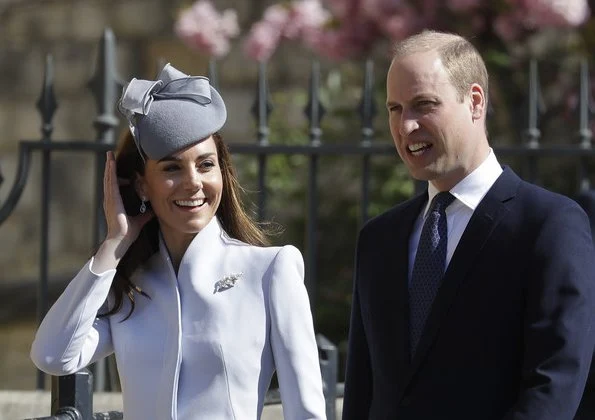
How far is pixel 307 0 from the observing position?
23.7 ft

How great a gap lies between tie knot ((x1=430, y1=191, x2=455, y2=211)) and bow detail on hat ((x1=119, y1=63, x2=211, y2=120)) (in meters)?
0.50

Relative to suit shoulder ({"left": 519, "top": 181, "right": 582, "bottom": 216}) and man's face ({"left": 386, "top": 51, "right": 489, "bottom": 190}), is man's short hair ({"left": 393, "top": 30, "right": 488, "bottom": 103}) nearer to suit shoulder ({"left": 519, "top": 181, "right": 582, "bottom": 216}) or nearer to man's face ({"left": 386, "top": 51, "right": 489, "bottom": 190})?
man's face ({"left": 386, "top": 51, "right": 489, "bottom": 190})

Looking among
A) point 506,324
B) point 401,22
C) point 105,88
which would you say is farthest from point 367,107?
point 506,324

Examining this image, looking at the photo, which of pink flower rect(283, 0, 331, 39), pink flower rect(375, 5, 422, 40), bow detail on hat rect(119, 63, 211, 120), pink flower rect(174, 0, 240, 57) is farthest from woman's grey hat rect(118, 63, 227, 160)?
pink flower rect(174, 0, 240, 57)

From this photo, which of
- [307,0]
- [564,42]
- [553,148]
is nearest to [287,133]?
[307,0]

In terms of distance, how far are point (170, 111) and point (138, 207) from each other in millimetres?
218

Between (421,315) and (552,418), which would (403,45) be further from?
(552,418)

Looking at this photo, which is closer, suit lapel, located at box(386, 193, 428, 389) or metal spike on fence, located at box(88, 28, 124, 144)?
suit lapel, located at box(386, 193, 428, 389)

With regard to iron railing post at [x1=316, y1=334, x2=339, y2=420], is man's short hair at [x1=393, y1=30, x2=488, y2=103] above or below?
above

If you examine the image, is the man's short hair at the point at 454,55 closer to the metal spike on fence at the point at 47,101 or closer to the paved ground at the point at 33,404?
the paved ground at the point at 33,404

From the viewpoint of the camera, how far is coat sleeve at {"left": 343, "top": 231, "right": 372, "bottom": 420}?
10.7ft

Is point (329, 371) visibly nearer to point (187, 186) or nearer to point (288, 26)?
point (187, 186)

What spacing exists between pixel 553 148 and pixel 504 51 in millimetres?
1910

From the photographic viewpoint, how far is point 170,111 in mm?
3090
